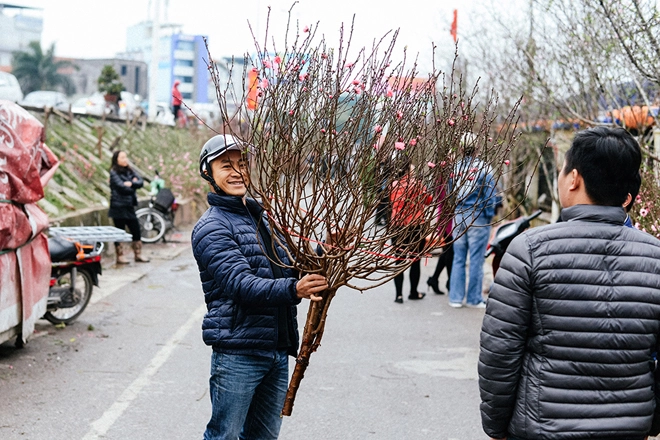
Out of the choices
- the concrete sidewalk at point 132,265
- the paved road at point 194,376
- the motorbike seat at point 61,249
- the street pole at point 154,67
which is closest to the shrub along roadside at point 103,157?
the concrete sidewalk at point 132,265

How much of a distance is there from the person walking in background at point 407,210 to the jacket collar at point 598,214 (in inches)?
33.0

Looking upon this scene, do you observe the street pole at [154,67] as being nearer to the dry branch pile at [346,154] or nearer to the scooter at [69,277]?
the scooter at [69,277]

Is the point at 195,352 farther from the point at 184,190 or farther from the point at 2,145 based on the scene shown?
the point at 184,190

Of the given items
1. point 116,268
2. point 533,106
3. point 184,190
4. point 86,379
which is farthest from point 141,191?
point 86,379

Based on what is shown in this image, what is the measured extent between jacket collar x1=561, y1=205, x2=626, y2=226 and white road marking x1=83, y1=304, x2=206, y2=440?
3.69m

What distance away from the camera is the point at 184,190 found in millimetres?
21391

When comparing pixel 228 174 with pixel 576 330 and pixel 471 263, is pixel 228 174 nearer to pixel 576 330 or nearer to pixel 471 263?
pixel 576 330

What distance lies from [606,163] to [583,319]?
528mm

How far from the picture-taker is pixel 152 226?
1653 cm

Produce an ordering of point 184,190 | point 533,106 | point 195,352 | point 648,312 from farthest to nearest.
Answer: point 184,190 → point 533,106 → point 195,352 → point 648,312

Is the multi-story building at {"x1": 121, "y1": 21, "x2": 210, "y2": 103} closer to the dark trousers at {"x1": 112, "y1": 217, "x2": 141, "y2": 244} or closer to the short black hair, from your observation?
the dark trousers at {"x1": 112, "y1": 217, "x2": 141, "y2": 244}

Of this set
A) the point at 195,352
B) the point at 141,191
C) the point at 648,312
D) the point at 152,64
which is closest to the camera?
the point at 648,312

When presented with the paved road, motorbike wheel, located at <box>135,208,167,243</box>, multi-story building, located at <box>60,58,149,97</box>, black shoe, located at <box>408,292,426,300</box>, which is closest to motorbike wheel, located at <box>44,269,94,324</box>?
the paved road

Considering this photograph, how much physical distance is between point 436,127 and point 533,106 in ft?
37.9
